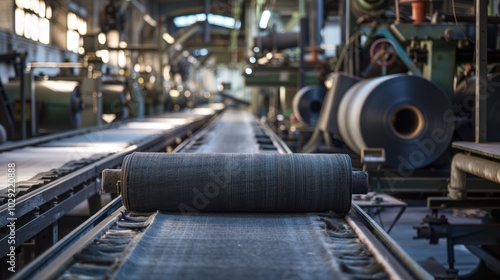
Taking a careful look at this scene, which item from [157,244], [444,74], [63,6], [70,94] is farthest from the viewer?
[63,6]

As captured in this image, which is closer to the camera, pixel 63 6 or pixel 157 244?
pixel 157 244

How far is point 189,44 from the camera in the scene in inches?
1097

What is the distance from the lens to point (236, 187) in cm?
321

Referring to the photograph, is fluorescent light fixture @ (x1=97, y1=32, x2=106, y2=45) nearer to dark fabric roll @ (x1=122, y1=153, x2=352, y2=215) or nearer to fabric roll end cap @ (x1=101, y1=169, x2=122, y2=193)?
fabric roll end cap @ (x1=101, y1=169, x2=122, y2=193)

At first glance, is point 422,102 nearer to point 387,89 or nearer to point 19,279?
point 387,89

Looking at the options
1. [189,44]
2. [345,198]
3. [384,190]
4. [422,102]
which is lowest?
[384,190]

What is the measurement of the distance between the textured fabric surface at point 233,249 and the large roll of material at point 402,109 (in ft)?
11.4

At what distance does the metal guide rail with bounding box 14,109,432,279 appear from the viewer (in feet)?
7.24

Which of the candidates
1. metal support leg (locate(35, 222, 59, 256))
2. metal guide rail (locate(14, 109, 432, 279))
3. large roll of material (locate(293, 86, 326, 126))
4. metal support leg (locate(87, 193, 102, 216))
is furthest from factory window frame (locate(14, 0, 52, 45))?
metal guide rail (locate(14, 109, 432, 279))

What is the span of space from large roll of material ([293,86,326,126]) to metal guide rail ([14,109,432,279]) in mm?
9216

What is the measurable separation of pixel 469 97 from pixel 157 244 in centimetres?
503

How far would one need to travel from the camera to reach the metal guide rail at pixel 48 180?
376cm

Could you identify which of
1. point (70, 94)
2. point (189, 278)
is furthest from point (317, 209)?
point (70, 94)

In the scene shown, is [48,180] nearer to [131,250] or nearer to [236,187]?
[236,187]
